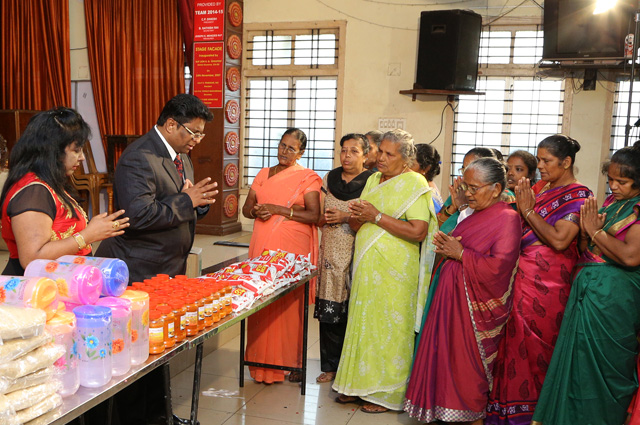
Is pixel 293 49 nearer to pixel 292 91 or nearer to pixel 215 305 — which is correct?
pixel 292 91

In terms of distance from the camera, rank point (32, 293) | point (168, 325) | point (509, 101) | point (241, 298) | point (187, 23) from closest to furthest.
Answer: point (32, 293), point (168, 325), point (241, 298), point (509, 101), point (187, 23)

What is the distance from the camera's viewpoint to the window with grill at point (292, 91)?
7.23m

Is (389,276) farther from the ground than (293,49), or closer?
closer

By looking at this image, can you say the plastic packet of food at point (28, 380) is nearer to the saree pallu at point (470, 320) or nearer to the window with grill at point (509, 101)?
the saree pallu at point (470, 320)

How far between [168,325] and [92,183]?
5.39 metres

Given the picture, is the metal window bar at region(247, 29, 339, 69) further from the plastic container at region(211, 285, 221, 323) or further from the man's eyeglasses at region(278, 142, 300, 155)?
the plastic container at region(211, 285, 221, 323)

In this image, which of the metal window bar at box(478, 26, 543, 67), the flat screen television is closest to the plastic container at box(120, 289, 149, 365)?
the flat screen television

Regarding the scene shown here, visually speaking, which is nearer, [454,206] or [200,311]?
[200,311]

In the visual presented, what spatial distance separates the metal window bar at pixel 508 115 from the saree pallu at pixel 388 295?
4.17 m

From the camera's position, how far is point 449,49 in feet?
20.5

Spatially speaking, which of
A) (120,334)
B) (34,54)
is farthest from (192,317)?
(34,54)

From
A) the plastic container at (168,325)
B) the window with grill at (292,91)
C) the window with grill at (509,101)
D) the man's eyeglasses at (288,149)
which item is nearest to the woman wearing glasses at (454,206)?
the man's eyeglasses at (288,149)

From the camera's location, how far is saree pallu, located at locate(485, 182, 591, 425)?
2.69m

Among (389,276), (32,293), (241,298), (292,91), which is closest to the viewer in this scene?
(32,293)
